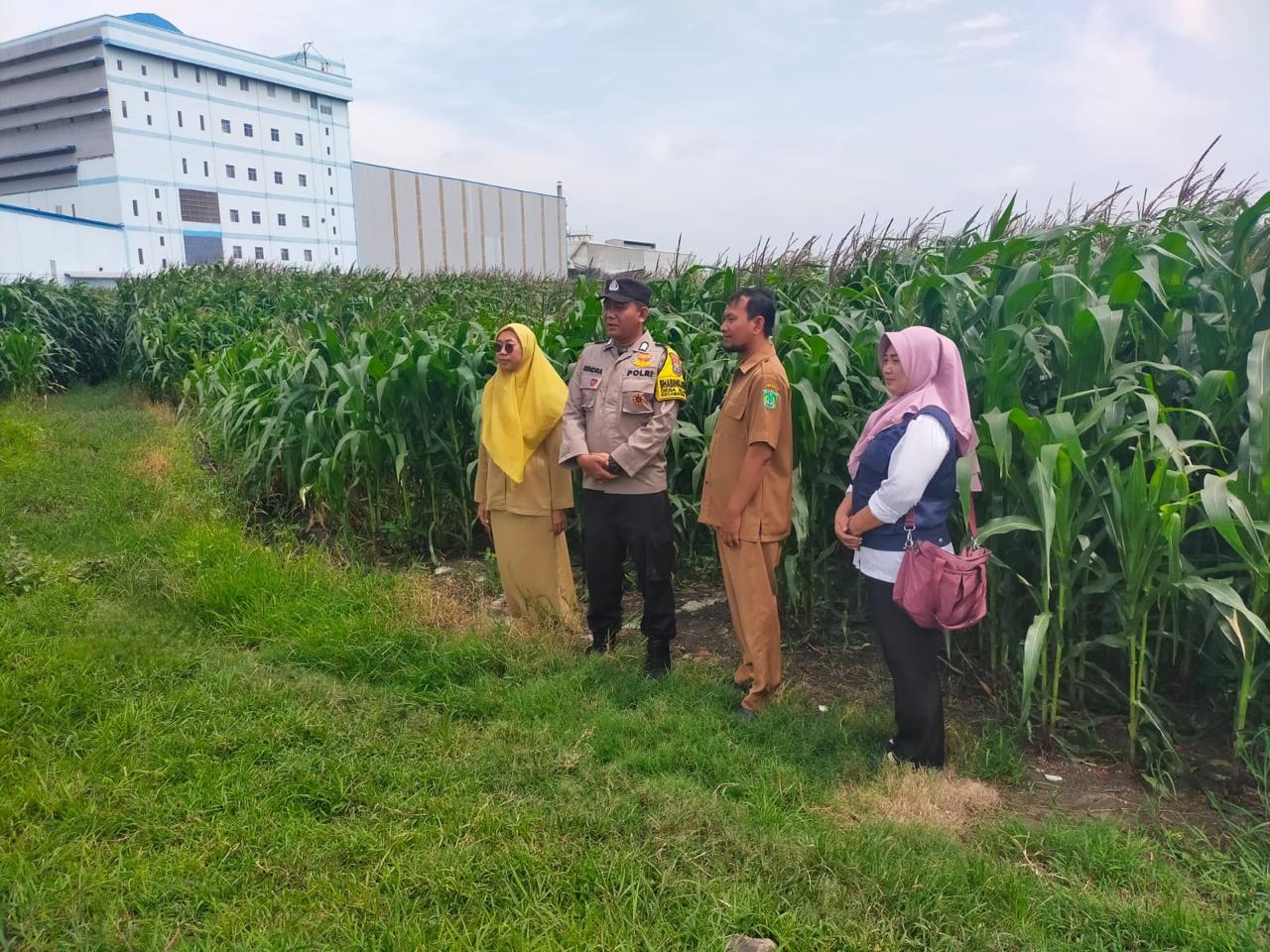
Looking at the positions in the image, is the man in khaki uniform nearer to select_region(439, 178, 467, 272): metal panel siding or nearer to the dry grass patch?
the dry grass patch

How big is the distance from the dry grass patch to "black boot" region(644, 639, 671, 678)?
114 cm

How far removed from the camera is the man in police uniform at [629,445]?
12.1 feet

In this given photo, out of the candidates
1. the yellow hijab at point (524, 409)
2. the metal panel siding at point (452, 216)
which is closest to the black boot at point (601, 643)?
the yellow hijab at point (524, 409)

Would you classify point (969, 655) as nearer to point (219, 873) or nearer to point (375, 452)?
point (219, 873)

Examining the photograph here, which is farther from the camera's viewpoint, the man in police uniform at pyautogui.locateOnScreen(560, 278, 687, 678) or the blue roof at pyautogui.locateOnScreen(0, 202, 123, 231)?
the blue roof at pyautogui.locateOnScreen(0, 202, 123, 231)

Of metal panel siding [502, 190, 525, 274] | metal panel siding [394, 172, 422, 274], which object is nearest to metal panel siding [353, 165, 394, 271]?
metal panel siding [394, 172, 422, 274]

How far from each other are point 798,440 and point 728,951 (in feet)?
7.33

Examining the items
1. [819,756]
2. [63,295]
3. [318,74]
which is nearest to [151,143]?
[318,74]

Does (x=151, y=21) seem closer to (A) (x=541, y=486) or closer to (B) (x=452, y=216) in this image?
(B) (x=452, y=216)

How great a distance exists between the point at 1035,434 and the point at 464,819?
2.24 metres

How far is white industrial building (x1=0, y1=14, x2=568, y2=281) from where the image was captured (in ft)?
177

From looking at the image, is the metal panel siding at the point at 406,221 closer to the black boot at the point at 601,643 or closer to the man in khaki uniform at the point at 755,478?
the black boot at the point at 601,643

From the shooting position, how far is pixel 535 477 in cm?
414

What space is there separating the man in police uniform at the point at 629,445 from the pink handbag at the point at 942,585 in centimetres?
123
